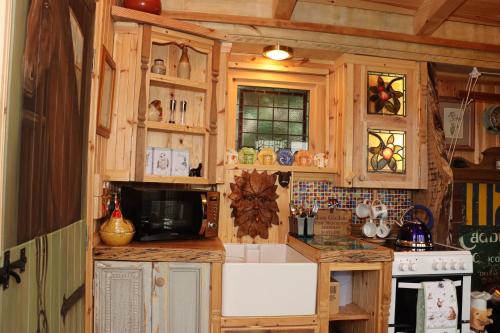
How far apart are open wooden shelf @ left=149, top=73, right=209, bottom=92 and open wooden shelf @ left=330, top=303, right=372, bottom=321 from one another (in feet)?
5.37

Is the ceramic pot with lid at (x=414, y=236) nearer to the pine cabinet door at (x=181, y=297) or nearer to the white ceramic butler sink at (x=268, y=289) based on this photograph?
the white ceramic butler sink at (x=268, y=289)

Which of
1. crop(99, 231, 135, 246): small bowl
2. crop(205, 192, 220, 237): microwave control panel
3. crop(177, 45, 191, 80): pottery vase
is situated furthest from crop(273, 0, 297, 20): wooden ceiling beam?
crop(99, 231, 135, 246): small bowl

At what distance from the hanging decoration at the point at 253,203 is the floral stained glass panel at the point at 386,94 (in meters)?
0.95

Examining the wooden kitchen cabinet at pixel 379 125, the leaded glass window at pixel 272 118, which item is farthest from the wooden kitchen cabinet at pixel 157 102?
the wooden kitchen cabinet at pixel 379 125

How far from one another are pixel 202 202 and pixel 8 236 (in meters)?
1.47

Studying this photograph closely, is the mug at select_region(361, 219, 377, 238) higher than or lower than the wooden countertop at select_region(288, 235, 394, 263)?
higher

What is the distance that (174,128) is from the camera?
104 inches

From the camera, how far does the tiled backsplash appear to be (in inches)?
125

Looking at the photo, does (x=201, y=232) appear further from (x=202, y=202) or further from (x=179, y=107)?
(x=179, y=107)

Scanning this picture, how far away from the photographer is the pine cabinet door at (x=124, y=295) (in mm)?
2205

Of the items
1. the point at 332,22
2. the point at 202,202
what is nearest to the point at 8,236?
the point at 202,202

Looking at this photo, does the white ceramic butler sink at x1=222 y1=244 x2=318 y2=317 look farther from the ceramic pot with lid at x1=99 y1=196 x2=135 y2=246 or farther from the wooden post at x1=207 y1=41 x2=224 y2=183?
the wooden post at x1=207 y1=41 x2=224 y2=183

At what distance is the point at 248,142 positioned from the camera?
331 cm

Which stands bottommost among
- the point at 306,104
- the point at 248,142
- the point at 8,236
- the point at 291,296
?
the point at 291,296
